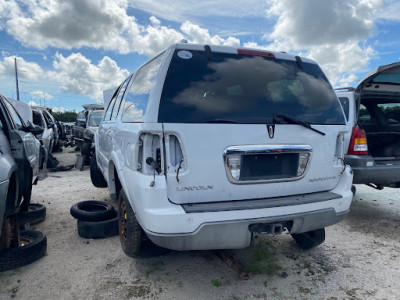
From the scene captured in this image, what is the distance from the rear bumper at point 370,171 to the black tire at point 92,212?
3.36 m

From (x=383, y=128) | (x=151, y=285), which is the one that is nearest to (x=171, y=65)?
(x=151, y=285)

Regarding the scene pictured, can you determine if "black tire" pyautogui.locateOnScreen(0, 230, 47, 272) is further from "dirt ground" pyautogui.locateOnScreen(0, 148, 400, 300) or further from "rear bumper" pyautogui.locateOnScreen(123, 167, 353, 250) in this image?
"rear bumper" pyautogui.locateOnScreen(123, 167, 353, 250)

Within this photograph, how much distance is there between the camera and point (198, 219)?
2.27 metres

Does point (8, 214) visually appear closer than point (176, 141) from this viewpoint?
No

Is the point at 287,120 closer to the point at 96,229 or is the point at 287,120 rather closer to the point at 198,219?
the point at 198,219

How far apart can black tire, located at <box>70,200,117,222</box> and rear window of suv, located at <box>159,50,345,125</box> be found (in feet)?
7.21

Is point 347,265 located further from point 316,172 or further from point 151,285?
point 151,285

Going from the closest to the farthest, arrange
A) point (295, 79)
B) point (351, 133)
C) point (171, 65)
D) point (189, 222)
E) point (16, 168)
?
point (189, 222) → point (171, 65) → point (295, 79) → point (16, 168) → point (351, 133)

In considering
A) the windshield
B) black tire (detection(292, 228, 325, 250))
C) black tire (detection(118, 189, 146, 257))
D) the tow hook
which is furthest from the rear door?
the windshield

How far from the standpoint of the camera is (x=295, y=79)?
114 inches

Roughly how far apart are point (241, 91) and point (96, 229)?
247cm

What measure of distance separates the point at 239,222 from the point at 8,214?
2.26 metres

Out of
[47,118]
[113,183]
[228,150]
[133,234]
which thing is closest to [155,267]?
[133,234]

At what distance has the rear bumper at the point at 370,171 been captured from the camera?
4.28 metres
